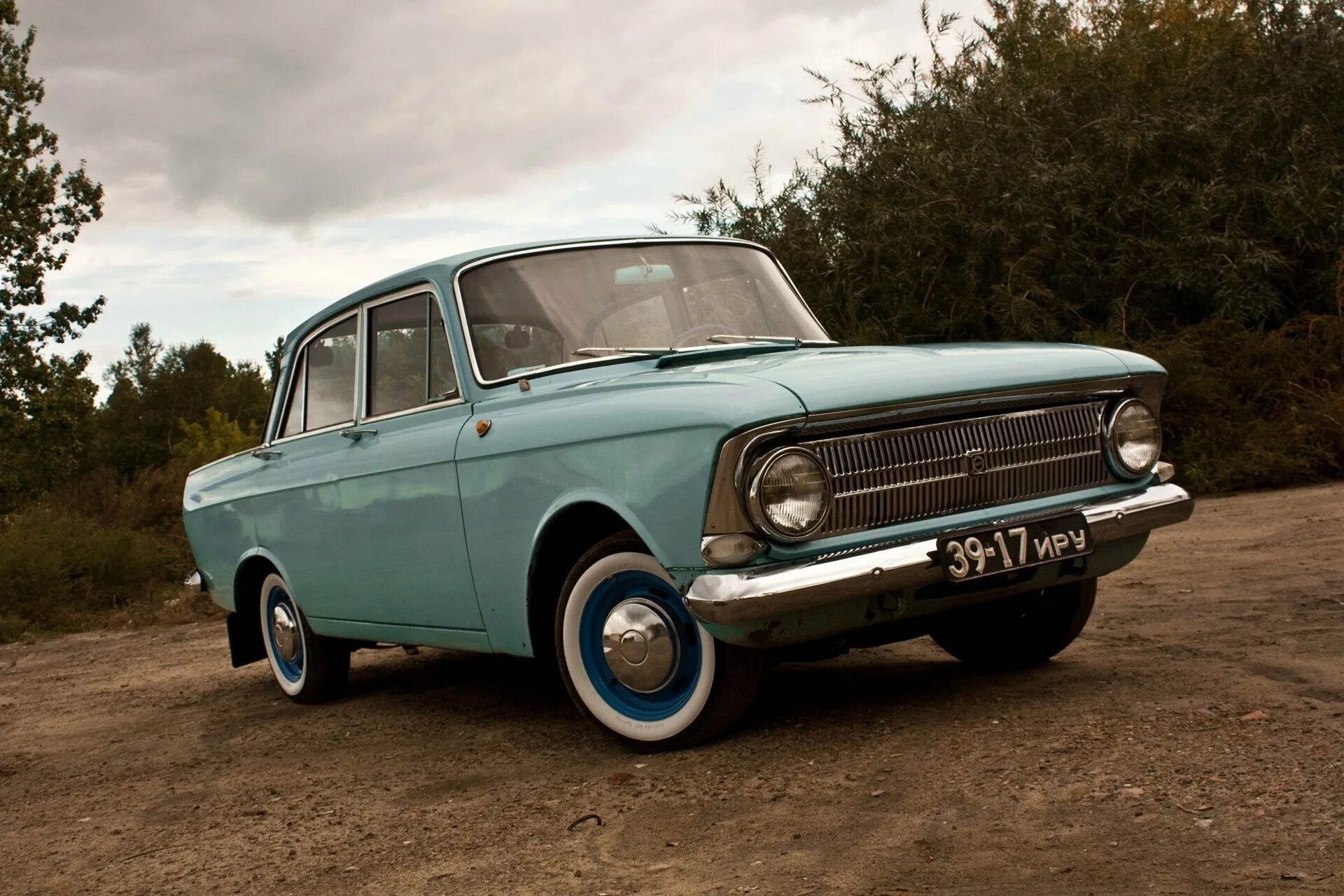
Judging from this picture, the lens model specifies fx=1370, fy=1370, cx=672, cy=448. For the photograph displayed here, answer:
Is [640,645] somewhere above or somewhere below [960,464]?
below

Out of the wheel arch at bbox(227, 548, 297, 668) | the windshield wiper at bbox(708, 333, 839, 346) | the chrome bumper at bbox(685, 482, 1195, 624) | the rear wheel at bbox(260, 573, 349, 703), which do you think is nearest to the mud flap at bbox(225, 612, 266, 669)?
the wheel arch at bbox(227, 548, 297, 668)

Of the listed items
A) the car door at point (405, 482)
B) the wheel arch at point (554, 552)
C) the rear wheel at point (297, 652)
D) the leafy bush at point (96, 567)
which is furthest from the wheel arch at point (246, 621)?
the leafy bush at point (96, 567)

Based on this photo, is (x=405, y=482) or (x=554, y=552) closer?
(x=554, y=552)

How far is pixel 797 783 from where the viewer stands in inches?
147

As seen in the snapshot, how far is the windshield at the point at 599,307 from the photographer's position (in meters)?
5.02

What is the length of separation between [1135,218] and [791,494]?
35.7 feet

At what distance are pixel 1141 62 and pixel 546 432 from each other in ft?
42.5

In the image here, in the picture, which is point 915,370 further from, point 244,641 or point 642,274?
point 244,641

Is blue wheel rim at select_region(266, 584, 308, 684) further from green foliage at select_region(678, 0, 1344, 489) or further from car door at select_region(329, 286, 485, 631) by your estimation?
green foliage at select_region(678, 0, 1344, 489)

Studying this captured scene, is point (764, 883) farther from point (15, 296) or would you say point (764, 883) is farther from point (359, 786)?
point (15, 296)

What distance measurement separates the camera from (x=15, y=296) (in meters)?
30.0

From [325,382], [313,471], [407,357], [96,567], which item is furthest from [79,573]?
[407,357]

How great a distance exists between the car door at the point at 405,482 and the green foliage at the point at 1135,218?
8198mm

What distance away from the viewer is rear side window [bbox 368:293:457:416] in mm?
5242
